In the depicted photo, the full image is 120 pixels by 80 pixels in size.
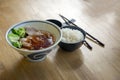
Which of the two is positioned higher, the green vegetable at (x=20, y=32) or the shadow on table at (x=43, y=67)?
the green vegetable at (x=20, y=32)

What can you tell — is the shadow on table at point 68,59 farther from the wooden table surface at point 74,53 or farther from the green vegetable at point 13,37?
the green vegetable at point 13,37

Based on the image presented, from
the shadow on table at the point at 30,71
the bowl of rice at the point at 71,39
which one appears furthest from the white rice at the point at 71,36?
the shadow on table at the point at 30,71

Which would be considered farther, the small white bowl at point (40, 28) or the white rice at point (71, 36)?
the white rice at point (71, 36)

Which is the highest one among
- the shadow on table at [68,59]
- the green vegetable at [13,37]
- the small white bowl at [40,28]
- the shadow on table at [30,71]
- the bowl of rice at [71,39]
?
the green vegetable at [13,37]

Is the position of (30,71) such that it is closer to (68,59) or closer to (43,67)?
(43,67)

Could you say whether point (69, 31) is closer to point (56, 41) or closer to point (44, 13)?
point (56, 41)

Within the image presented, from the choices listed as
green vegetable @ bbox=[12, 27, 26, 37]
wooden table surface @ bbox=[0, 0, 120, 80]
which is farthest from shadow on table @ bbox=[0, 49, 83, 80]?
green vegetable @ bbox=[12, 27, 26, 37]

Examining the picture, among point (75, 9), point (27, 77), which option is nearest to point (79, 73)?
point (27, 77)

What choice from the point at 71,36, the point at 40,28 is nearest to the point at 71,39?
the point at 71,36
